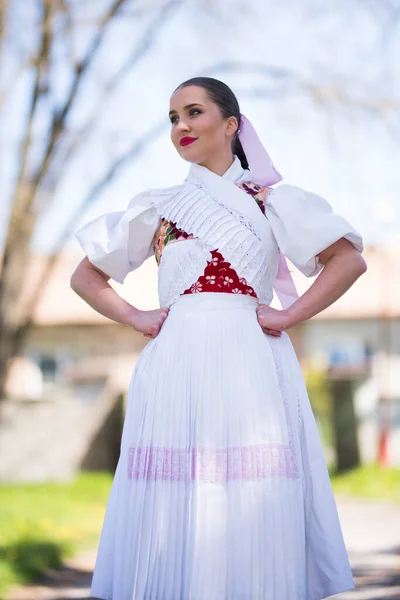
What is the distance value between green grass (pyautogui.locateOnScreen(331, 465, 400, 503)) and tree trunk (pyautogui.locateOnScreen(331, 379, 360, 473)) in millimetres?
371

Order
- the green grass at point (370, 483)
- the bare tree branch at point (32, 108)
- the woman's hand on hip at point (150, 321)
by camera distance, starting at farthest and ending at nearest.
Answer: the green grass at point (370, 483) < the bare tree branch at point (32, 108) < the woman's hand on hip at point (150, 321)

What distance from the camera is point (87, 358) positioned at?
2400cm

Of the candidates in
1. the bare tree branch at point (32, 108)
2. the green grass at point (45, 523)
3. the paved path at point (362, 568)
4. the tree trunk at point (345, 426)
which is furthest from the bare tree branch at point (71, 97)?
the tree trunk at point (345, 426)

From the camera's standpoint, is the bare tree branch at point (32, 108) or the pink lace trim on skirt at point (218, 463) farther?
the bare tree branch at point (32, 108)

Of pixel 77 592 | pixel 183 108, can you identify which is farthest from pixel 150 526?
pixel 77 592

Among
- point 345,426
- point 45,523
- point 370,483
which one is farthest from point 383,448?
point 45,523

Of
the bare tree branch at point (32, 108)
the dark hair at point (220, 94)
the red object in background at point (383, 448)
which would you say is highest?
the bare tree branch at point (32, 108)

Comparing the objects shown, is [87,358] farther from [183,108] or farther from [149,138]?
[183,108]

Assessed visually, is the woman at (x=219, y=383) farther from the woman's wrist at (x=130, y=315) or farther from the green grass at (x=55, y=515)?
the green grass at (x=55, y=515)

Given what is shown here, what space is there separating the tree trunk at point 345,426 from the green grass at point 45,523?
367 centimetres

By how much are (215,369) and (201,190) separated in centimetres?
59

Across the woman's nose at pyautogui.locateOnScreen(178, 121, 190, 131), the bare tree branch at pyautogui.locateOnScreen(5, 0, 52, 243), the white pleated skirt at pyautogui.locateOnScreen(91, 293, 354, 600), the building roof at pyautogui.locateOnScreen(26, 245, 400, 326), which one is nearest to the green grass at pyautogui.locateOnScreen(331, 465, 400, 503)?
the bare tree branch at pyautogui.locateOnScreen(5, 0, 52, 243)

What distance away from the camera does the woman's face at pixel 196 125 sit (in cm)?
288

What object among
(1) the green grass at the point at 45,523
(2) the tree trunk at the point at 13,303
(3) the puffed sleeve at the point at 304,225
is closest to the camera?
(3) the puffed sleeve at the point at 304,225
